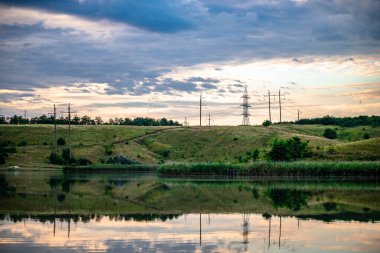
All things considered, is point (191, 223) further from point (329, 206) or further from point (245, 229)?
point (329, 206)

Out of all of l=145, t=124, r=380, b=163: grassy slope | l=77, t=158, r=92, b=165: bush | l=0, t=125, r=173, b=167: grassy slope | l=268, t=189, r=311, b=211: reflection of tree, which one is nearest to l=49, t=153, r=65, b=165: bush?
l=0, t=125, r=173, b=167: grassy slope

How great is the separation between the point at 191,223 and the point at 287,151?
212 ft

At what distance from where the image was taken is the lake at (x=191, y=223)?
2078 centimetres

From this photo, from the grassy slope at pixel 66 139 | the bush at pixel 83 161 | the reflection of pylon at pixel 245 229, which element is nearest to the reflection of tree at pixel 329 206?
the reflection of pylon at pixel 245 229

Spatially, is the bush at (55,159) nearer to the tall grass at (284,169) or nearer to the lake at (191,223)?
the tall grass at (284,169)

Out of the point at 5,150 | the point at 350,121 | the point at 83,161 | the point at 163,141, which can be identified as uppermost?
the point at 350,121

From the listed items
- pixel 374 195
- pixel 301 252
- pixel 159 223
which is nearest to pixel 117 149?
pixel 374 195

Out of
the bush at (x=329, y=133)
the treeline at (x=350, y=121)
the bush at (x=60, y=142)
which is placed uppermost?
the treeline at (x=350, y=121)

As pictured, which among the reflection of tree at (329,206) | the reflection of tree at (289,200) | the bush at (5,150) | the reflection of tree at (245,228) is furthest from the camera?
the bush at (5,150)

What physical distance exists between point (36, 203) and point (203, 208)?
450 inches

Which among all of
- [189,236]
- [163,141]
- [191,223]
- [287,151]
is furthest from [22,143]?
[189,236]

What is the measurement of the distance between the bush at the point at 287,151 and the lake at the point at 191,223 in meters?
45.0

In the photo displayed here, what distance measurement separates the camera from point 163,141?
14562 centimetres

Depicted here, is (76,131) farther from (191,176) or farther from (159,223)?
(159,223)
